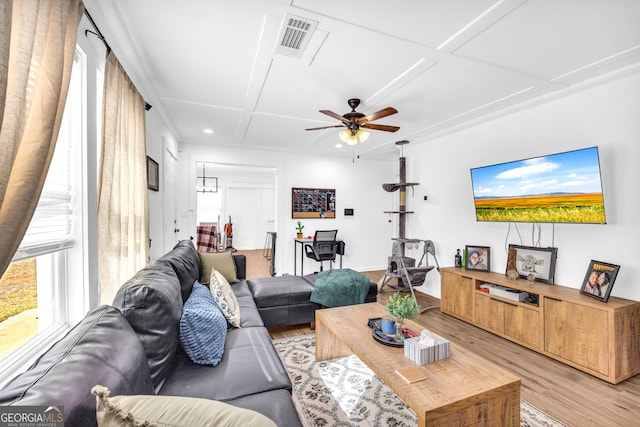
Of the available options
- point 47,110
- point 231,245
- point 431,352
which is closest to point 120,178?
point 47,110

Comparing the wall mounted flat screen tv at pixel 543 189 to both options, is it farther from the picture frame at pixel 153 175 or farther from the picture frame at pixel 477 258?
the picture frame at pixel 153 175

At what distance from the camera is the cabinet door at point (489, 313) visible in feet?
9.65

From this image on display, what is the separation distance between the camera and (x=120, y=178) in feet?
6.29

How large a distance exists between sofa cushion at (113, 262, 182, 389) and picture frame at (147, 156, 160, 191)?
174cm

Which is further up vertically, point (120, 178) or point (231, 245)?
point (120, 178)

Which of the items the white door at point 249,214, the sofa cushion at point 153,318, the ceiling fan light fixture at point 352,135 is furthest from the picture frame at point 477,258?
the white door at point 249,214

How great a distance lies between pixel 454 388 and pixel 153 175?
10.6ft

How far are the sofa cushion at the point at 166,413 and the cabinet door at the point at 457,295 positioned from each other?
3.22 meters

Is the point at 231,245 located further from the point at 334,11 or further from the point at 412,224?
the point at 334,11

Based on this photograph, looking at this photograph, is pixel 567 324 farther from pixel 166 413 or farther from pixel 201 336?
pixel 166 413

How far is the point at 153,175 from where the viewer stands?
300 cm

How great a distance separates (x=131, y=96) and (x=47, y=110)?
54.5 inches

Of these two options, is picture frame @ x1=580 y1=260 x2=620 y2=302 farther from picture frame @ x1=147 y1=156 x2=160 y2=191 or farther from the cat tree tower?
picture frame @ x1=147 y1=156 x2=160 y2=191

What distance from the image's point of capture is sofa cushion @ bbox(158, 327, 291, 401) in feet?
4.27
